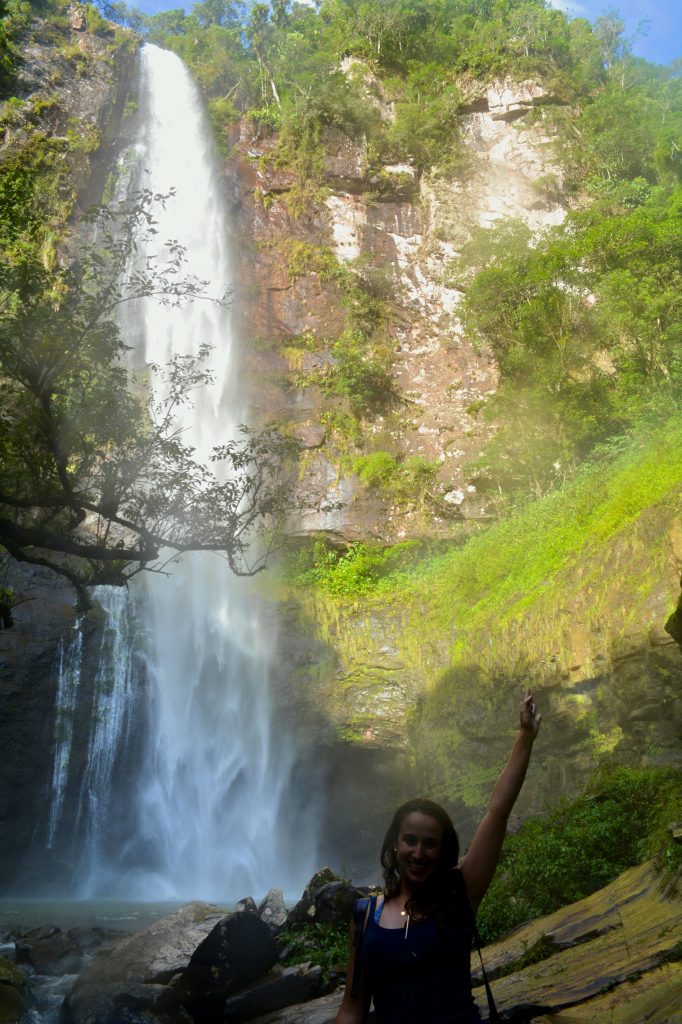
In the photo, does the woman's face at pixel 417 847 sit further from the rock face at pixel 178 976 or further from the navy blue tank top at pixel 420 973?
the rock face at pixel 178 976

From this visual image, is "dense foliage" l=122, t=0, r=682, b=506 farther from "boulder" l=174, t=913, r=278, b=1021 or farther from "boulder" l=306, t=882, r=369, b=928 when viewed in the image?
"boulder" l=174, t=913, r=278, b=1021

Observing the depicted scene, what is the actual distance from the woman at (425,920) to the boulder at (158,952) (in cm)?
574

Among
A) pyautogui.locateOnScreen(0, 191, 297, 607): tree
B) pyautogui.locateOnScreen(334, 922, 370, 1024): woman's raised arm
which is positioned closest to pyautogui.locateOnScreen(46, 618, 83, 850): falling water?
pyautogui.locateOnScreen(0, 191, 297, 607): tree

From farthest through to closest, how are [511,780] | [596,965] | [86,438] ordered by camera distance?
1. [86,438]
2. [596,965]
3. [511,780]

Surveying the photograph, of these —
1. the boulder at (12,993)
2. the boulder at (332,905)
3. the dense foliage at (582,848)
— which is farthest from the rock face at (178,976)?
the dense foliage at (582,848)

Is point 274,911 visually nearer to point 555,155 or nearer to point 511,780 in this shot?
point 511,780

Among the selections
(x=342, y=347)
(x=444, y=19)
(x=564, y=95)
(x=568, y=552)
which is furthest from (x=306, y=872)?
(x=444, y=19)

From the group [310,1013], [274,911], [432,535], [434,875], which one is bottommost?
[310,1013]

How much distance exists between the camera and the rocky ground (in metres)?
3.52

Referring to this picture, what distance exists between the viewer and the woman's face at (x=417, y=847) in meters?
2.36

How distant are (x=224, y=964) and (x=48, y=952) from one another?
4.00 metres

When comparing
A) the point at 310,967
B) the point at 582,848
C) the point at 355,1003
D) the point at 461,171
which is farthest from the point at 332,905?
the point at 461,171

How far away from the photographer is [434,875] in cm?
237

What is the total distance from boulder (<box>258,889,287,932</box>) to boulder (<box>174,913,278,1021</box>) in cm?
132
